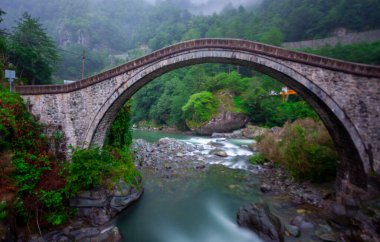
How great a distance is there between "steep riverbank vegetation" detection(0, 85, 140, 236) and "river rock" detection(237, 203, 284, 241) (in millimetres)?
4990

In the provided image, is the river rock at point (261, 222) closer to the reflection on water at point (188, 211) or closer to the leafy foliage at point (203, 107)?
the reflection on water at point (188, 211)

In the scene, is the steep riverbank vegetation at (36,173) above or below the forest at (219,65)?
below

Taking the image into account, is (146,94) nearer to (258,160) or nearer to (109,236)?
(258,160)

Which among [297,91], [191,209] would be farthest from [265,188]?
[297,91]

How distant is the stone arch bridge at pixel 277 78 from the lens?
7223 mm

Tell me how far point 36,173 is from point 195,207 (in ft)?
21.2

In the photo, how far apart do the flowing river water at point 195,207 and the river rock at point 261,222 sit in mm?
259

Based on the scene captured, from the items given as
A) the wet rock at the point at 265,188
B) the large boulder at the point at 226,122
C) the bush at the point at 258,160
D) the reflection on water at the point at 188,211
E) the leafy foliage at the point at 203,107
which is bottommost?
the reflection on water at the point at 188,211

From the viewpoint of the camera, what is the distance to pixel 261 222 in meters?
7.36

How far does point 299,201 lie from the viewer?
948 cm

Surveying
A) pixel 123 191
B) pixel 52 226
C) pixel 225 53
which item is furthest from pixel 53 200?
pixel 225 53

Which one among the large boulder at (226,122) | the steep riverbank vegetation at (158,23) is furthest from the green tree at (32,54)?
the large boulder at (226,122)

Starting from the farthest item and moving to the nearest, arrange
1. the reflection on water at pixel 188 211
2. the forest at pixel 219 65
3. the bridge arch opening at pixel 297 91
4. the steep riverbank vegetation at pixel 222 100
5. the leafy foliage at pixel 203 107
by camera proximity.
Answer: the leafy foliage at pixel 203 107
the steep riverbank vegetation at pixel 222 100
the forest at pixel 219 65
the reflection on water at pixel 188 211
the bridge arch opening at pixel 297 91

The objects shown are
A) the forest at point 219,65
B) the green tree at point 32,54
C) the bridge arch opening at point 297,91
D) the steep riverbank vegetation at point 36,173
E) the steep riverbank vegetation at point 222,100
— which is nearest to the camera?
the steep riverbank vegetation at point 36,173
